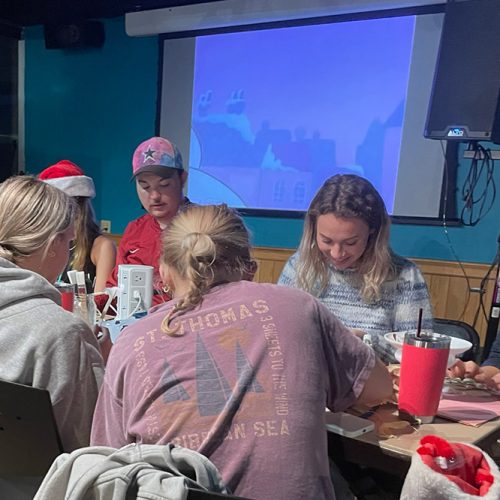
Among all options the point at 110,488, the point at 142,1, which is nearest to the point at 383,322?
the point at 110,488

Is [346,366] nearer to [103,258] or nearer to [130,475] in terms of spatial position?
[130,475]

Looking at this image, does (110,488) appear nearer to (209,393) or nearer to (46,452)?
(209,393)

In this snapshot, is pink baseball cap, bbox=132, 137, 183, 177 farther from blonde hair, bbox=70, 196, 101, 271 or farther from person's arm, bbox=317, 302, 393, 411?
person's arm, bbox=317, 302, 393, 411

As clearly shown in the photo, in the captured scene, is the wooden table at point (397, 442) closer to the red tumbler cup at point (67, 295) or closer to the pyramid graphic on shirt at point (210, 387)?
the pyramid graphic on shirt at point (210, 387)

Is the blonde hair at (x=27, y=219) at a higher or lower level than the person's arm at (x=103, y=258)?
higher

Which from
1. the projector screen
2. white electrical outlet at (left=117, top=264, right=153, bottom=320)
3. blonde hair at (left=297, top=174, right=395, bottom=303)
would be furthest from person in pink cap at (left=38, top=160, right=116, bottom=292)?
the projector screen

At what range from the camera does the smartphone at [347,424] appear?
106 centimetres

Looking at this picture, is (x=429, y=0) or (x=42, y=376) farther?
(x=429, y=0)

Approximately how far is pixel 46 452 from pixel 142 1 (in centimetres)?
356

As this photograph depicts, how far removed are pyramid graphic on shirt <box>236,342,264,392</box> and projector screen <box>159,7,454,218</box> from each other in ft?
8.11

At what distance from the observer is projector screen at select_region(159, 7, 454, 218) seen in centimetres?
314

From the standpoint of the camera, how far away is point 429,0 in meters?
2.95

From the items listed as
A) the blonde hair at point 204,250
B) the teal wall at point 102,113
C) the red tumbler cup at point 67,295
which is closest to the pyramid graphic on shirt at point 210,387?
the blonde hair at point 204,250

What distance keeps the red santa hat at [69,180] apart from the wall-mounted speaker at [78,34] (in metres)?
2.08
